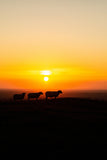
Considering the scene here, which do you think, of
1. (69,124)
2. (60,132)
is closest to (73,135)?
(60,132)

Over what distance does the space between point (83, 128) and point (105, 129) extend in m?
1.67

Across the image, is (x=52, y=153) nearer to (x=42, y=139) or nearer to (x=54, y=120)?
(x=42, y=139)

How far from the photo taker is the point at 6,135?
53.2ft

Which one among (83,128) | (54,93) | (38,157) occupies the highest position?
(54,93)

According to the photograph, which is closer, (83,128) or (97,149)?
(97,149)

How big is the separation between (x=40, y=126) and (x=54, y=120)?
276cm

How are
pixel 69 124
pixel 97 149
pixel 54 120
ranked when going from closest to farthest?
pixel 97 149
pixel 69 124
pixel 54 120

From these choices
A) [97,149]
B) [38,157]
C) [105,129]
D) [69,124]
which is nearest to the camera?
[38,157]

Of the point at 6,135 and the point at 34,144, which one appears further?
the point at 6,135

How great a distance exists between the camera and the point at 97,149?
1339 centimetres

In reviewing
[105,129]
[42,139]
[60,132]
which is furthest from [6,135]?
[105,129]

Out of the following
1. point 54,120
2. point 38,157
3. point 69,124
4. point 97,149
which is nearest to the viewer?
point 38,157

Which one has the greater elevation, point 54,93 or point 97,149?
point 54,93

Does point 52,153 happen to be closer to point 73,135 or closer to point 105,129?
point 73,135
